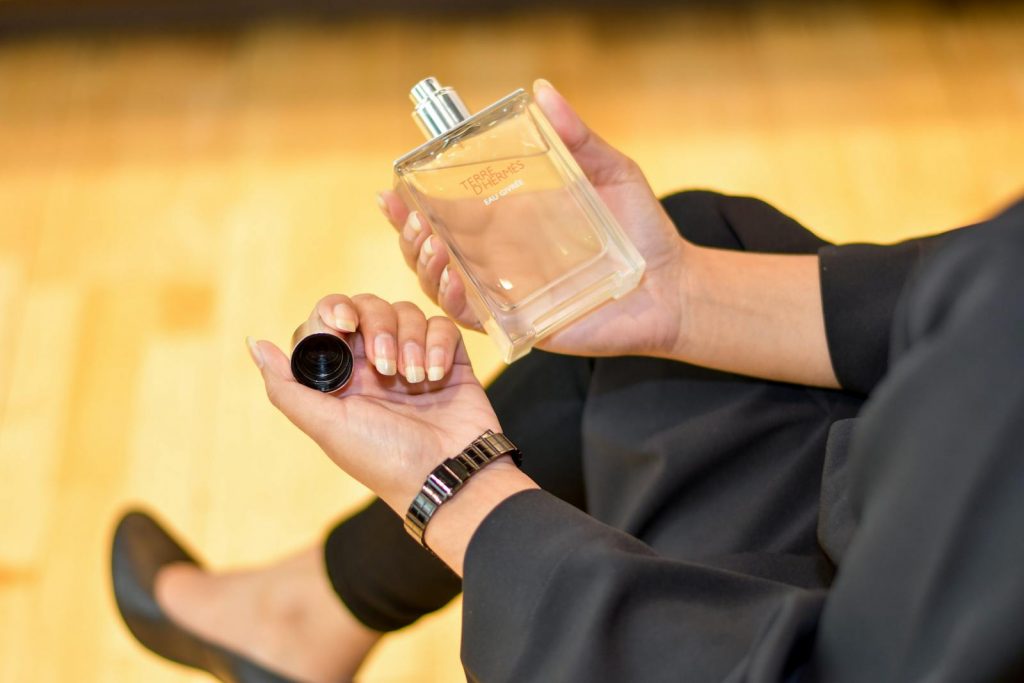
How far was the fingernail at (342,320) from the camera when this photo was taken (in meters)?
0.67

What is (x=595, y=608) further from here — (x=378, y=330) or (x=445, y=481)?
(x=378, y=330)

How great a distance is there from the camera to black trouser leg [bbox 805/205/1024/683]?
34 cm

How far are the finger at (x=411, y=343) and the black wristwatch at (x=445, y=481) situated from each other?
6 centimetres

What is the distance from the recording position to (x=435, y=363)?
2.21 feet

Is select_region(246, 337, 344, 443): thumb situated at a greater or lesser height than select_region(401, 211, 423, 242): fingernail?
lesser

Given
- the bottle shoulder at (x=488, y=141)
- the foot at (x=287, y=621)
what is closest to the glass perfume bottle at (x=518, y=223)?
the bottle shoulder at (x=488, y=141)

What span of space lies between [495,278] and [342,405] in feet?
0.53

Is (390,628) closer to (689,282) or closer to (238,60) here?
(689,282)

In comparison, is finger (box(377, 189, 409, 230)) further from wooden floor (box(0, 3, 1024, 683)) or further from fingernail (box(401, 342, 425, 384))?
wooden floor (box(0, 3, 1024, 683))

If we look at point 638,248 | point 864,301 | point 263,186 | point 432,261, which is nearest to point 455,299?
point 432,261

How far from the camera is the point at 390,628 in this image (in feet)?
3.20

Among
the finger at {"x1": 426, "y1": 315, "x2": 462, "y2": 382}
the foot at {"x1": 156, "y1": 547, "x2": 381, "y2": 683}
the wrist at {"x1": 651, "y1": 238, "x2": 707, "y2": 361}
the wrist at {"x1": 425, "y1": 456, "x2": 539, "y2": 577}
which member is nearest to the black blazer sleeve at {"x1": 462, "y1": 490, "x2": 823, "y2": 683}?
the wrist at {"x1": 425, "y1": 456, "x2": 539, "y2": 577}

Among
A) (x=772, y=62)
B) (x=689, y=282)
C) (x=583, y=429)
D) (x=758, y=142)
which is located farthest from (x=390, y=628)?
(x=772, y=62)

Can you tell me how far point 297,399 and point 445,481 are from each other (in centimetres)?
11
